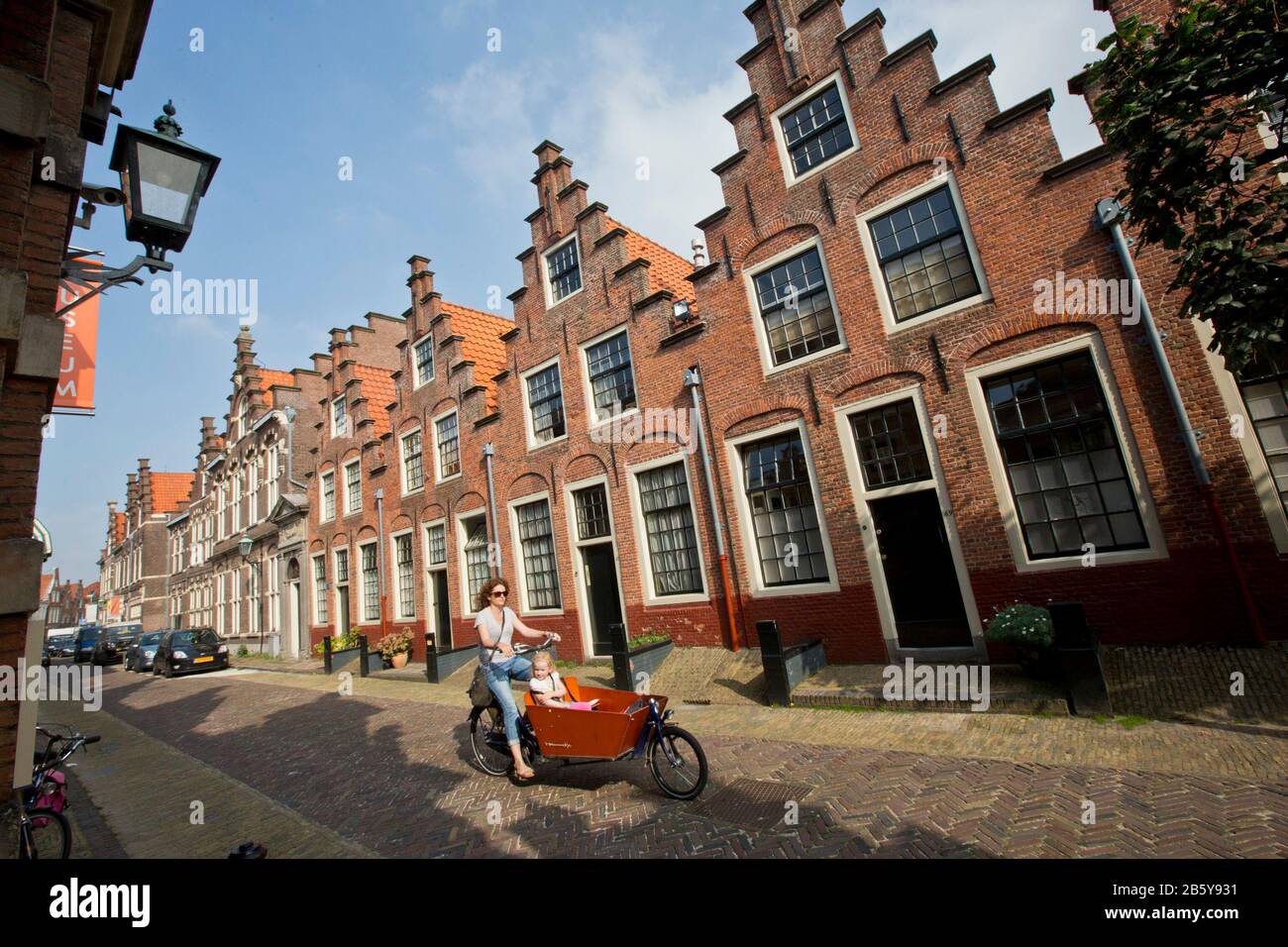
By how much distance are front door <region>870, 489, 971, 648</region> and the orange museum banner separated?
424 inches

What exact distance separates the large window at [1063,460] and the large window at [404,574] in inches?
654

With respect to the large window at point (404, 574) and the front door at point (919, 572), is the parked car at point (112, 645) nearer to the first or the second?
the large window at point (404, 574)

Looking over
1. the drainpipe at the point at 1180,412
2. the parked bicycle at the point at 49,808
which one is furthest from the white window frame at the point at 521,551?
the drainpipe at the point at 1180,412

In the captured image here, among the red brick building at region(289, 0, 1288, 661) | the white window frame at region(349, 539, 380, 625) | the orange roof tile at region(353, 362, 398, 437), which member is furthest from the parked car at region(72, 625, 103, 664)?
the red brick building at region(289, 0, 1288, 661)

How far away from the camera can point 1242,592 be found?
6168 millimetres

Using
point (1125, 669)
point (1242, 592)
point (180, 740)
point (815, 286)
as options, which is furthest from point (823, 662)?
point (180, 740)

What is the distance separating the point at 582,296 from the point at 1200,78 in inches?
420

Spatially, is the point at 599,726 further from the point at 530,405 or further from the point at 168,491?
the point at 168,491

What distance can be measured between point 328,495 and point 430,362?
28.5ft

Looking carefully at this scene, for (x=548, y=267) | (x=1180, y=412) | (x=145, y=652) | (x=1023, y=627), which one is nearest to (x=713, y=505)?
(x=1023, y=627)

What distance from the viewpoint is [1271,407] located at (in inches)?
251

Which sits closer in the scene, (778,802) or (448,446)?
(778,802)
